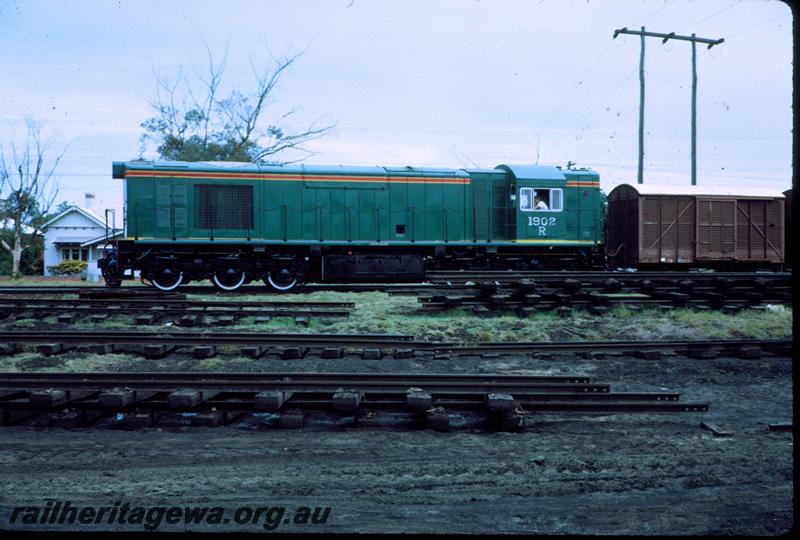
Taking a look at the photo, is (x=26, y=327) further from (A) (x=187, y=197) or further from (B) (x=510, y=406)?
(B) (x=510, y=406)

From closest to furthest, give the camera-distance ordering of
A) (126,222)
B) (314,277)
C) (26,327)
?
(26,327) → (126,222) → (314,277)

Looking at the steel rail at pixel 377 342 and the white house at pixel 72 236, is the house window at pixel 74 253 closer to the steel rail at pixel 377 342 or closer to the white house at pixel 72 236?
the white house at pixel 72 236

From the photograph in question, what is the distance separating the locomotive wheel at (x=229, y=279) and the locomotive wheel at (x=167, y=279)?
Answer: 0.89 m

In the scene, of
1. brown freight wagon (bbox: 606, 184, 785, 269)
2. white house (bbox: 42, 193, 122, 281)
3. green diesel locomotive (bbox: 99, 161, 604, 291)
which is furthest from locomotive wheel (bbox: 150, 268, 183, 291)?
white house (bbox: 42, 193, 122, 281)

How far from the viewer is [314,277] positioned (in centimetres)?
1717

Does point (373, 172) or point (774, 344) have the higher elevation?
point (373, 172)

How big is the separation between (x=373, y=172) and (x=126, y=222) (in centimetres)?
683

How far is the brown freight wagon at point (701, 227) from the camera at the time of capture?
59.9ft

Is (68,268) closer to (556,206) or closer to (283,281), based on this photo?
(283,281)

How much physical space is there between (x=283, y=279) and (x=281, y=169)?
3.09 m

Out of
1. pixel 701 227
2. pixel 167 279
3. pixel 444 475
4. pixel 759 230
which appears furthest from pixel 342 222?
pixel 444 475

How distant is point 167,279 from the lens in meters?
16.1

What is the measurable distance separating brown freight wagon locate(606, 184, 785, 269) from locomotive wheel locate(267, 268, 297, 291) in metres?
10.2

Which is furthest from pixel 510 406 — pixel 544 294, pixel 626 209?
pixel 626 209
